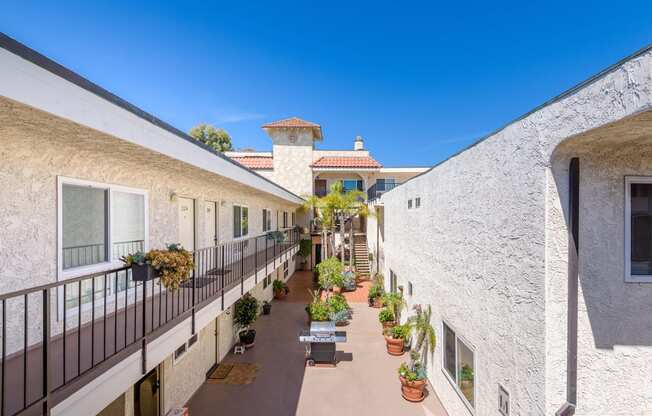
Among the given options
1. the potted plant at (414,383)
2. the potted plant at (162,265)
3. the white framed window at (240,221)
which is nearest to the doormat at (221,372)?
the white framed window at (240,221)

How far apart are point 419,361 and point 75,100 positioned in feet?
32.8

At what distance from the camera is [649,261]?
3684 mm

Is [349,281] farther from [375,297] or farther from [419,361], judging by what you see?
[419,361]

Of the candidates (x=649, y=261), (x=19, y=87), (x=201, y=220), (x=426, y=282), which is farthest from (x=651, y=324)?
(x=201, y=220)

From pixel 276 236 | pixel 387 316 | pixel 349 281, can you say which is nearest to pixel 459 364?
pixel 387 316

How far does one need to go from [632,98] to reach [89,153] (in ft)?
23.6

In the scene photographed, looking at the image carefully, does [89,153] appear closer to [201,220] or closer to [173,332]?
[173,332]

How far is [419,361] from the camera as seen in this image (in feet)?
28.8

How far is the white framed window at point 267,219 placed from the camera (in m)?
15.7

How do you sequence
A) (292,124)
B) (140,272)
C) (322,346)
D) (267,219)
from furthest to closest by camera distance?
(292,124), (267,219), (322,346), (140,272)

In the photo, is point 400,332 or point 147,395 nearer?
point 147,395

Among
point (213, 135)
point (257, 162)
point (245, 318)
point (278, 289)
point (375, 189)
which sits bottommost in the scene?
point (278, 289)

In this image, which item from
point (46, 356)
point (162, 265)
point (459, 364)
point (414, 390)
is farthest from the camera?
point (414, 390)

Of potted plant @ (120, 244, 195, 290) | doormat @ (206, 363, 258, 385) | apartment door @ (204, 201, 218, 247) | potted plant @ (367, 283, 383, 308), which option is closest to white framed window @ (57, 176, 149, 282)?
potted plant @ (120, 244, 195, 290)
